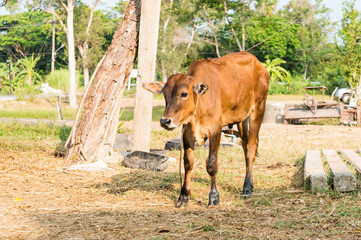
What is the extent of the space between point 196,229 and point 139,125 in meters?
4.66

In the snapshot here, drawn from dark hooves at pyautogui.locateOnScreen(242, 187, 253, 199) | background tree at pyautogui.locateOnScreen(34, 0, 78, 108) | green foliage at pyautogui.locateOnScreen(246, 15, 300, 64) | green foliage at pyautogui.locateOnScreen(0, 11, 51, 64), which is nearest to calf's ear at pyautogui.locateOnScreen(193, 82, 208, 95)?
dark hooves at pyautogui.locateOnScreen(242, 187, 253, 199)

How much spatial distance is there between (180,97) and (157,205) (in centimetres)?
134

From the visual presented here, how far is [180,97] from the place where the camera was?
4770mm

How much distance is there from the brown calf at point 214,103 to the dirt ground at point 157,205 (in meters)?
0.42

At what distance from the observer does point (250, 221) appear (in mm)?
4461

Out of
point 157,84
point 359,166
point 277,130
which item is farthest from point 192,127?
point 277,130

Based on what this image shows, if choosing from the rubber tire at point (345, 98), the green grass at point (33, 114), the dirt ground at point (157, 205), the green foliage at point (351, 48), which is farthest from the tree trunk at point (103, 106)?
the rubber tire at point (345, 98)

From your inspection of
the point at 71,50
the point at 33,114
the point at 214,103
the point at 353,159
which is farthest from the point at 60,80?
the point at 214,103

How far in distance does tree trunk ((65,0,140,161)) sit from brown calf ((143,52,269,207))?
281 centimetres

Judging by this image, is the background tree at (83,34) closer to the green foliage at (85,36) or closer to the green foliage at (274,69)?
the green foliage at (85,36)

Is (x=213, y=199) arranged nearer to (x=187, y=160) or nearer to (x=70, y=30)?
(x=187, y=160)

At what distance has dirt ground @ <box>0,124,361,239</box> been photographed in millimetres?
4102

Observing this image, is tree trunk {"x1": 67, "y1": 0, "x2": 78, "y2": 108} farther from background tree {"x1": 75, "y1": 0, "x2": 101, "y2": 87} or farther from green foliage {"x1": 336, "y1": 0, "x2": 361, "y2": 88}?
green foliage {"x1": 336, "y1": 0, "x2": 361, "y2": 88}

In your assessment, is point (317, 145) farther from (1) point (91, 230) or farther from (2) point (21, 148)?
(1) point (91, 230)
